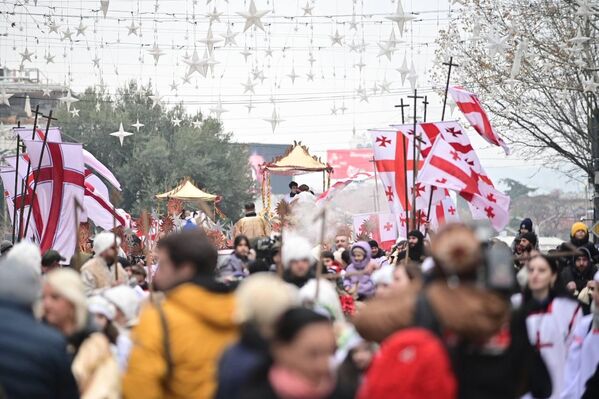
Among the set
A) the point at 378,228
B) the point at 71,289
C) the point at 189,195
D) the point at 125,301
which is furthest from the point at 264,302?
the point at 189,195

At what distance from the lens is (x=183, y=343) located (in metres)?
7.05

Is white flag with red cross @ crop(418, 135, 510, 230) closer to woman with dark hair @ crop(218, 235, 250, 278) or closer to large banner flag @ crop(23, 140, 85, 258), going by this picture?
large banner flag @ crop(23, 140, 85, 258)

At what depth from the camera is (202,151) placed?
8819 centimetres

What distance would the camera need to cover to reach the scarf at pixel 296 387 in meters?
6.09

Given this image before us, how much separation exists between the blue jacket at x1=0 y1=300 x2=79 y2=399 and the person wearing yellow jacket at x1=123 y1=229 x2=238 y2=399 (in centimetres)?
41

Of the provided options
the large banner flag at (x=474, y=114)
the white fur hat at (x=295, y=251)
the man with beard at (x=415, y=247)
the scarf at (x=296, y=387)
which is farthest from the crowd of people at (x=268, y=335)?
the large banner flag at (x=474, y=114)

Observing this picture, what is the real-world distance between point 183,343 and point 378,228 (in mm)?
19368

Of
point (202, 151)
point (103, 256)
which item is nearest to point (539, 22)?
point (103, 256)

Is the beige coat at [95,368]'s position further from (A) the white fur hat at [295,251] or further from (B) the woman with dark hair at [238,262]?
(B) the woman with dark hair at [238,262]

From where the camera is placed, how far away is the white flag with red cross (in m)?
19.4

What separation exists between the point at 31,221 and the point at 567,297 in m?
13.2

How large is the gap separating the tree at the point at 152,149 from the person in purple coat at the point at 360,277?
222 ft

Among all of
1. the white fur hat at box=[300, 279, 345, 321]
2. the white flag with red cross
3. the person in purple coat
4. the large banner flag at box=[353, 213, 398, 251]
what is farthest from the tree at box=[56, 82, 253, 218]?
the white fur hat at box=[300, 279, 345, 321]

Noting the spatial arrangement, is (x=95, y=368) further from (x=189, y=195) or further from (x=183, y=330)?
(x=189, y=195)
